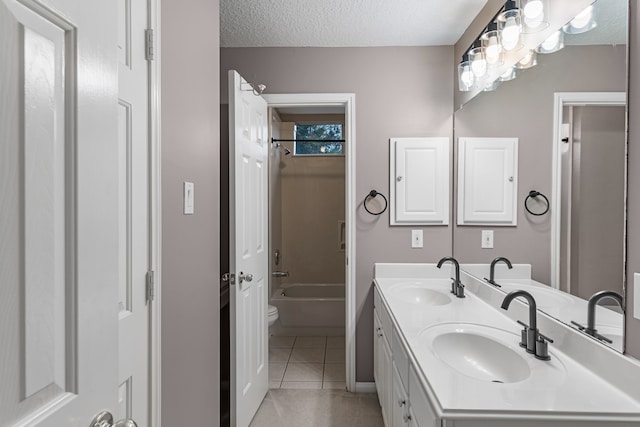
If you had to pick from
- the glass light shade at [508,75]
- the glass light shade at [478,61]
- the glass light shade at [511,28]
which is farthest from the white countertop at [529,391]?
the glass light shade at [478,61]

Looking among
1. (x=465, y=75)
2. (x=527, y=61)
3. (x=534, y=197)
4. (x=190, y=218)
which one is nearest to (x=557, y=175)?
(x=534, y=197)

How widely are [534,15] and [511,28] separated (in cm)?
16

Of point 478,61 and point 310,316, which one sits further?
point 310,316

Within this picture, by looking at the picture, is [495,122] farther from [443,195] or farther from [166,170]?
[166,170]

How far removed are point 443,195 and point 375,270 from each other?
28.3 inches

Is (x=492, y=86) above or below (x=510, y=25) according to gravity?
below

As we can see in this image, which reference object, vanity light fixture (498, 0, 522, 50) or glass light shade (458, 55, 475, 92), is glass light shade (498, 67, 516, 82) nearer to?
vanity light fixture (498, 0, 522, 50)

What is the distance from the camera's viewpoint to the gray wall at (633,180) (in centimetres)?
101

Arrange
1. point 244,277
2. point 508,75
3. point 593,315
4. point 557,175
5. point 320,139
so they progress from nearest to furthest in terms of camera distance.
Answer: point 593,315
point 557,175
point 508,75
point 244,277
point 320,139

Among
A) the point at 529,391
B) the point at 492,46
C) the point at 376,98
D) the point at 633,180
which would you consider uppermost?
the point at 492,46

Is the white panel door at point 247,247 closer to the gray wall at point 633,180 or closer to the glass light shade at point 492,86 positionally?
the glass light shade at point 492,86

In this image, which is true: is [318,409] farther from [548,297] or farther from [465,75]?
[465,75]

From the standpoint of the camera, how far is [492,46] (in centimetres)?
196

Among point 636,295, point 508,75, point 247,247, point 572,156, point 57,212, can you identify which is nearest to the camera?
point 57,212
